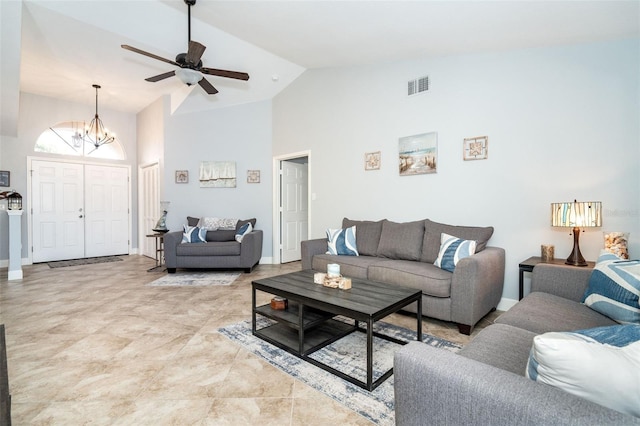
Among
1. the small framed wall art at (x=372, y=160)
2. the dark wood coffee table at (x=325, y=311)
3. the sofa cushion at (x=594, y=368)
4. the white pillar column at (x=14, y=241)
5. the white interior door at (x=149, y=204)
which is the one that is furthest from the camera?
the white interior door at (x=149, y=204)

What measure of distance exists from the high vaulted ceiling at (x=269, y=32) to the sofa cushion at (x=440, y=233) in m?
1.84

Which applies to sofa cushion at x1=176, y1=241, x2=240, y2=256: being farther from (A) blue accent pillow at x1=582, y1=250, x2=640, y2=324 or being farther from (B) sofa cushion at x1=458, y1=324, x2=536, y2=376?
(A) blue accent pillow at x1=582, y1=250, x2=640, y2=324

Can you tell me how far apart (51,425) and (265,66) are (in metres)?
4.58

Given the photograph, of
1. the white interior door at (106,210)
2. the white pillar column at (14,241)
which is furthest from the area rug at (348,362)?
the white interior door at (106,210)

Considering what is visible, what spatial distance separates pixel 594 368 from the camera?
0.73m

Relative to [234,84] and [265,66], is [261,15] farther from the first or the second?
[234,84]

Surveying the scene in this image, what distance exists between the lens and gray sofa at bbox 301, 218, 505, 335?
2.52 metres

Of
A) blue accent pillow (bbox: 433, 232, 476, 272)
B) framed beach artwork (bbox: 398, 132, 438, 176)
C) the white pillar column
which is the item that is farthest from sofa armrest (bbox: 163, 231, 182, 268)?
blue accent pillow (bbox: 433, 232, 476, 272)

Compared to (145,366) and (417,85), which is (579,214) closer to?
(417,85)

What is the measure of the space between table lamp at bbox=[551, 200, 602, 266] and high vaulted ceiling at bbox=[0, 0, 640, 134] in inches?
57.3

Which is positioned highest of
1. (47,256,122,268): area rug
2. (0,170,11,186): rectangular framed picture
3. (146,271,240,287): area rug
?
(0,170,11,186): rectangular framed picture

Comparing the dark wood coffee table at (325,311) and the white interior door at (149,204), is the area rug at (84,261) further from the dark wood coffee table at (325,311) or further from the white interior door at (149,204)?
the dark wood coffee table at (325,311)

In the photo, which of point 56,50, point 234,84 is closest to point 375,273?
point 234,84

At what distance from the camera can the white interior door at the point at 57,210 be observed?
5633 mm
